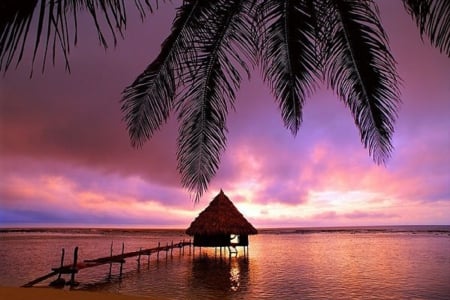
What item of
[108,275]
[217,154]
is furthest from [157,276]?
[217,154]

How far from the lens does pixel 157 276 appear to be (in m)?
20.9

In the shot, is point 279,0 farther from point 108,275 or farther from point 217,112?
point 108,275

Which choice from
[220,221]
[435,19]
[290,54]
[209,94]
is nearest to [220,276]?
[220,221]

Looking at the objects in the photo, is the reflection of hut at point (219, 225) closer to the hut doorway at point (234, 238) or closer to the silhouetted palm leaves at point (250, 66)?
the hut doorway at point (234, 238)

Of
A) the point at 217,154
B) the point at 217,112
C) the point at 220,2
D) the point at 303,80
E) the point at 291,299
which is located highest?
the point at 220,2

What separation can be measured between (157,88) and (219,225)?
76.3 feet

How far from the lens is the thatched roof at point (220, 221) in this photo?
25.9 meters

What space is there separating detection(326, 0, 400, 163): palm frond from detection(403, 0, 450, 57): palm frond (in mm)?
581

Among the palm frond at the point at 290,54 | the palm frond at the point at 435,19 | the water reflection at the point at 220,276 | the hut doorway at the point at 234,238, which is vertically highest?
the palm frond at the point at 290,54

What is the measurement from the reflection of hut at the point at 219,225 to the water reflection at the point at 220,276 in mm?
1563

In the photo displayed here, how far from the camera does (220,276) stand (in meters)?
20.8

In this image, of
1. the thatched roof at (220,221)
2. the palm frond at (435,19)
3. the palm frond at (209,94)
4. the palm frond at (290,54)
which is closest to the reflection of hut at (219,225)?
the thatched roof at (220,221)

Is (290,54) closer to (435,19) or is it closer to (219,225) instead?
(435,19)

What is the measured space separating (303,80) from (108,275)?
20.4m
